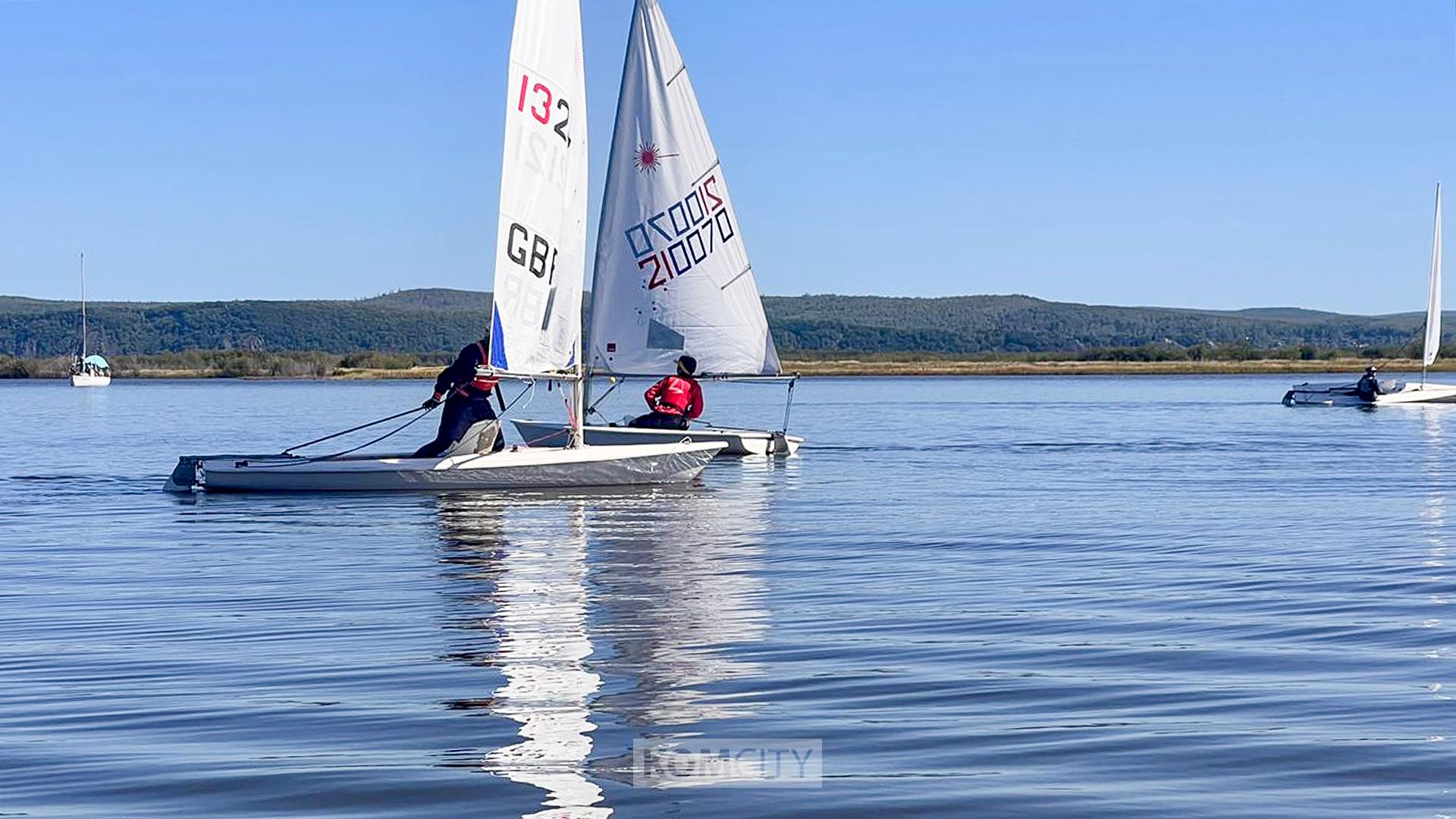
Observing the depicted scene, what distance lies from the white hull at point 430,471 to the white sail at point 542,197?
124cm

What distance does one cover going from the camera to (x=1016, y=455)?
3444 centimetres

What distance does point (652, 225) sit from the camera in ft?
103

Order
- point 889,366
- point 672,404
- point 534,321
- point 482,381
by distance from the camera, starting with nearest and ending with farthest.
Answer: point 482,381 → point 534,321 → point 672,404 → point 889,366

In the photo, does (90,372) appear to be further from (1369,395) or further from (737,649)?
(737,649)

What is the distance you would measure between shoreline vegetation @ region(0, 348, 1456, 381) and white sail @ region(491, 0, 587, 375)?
8604cm

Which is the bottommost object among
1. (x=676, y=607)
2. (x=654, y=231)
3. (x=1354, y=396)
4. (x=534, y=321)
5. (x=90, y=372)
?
(x=676, y=607)

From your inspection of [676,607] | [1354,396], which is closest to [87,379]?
[1354,396]

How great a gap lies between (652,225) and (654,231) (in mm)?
101

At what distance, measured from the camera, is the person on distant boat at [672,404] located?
28.6 metres

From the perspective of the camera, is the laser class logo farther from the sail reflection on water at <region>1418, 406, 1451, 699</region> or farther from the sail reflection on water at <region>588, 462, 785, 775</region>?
the sail reflection on water at <region>1418, 406, 1451, 699</region>

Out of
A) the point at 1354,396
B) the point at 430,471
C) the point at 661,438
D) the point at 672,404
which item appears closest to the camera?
the point at 430,471

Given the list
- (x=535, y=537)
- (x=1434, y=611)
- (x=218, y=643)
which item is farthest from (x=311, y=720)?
(x=535, y=537)

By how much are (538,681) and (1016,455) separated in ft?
82.3
